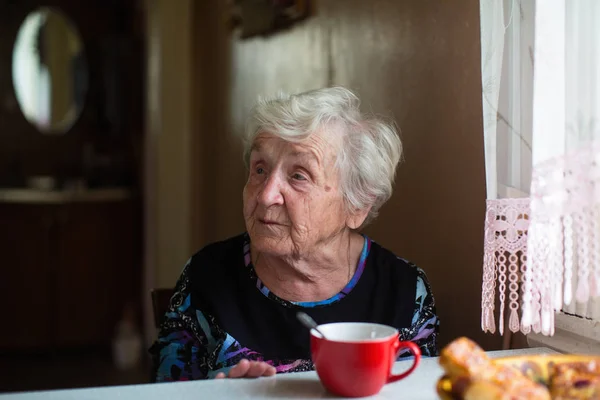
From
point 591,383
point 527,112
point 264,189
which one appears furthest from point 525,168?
point 264,189

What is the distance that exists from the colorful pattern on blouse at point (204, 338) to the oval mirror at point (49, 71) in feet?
11.0

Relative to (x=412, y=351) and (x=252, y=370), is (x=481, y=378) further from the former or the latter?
(x=252, y=370)

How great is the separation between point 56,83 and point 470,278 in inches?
143

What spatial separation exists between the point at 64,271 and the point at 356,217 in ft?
9.41

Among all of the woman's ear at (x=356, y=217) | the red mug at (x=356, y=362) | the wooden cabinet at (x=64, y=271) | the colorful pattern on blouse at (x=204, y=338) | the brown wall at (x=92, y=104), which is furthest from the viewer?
the brown wall at (x=92, y=104)

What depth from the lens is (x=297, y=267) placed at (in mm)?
1395

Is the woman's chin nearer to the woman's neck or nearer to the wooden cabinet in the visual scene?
the woman's neck

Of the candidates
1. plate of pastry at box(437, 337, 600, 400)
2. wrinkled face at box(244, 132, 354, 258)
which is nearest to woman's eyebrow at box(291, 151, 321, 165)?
wrinkled face at box(244, 132, 354, 258)

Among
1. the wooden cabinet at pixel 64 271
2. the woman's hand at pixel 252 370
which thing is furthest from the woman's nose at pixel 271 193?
the wooden cabinet at pixel 64 271

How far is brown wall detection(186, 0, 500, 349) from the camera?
148 cm

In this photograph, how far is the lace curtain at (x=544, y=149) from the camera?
3.04ft

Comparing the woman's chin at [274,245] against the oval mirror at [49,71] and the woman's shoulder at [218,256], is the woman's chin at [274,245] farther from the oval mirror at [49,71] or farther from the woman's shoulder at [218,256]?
the oval mirror at [49,71]

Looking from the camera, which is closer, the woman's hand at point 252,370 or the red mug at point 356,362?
the red mug at point 356,362

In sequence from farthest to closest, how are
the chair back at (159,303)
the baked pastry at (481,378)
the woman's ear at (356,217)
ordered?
the chair back at (159,303) → the woman's ear at (356,217) → the baked pastry at (481,378)
